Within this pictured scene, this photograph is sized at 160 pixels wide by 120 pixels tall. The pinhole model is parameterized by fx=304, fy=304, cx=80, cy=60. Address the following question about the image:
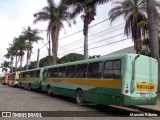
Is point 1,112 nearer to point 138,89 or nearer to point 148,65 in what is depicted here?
point 138,89

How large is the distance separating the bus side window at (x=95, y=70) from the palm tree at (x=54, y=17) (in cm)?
2396

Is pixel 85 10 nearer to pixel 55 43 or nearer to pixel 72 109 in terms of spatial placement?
pixel 55 43

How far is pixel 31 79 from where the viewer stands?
33.7m

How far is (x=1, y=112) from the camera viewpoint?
13.3m

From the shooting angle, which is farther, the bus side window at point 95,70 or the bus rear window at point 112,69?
the bus side window at point 95,70

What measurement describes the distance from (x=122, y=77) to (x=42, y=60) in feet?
254

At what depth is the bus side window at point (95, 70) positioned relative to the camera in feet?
52.2

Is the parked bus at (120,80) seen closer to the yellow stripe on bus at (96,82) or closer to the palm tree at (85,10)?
the yellow stripe on bus at (96,82)

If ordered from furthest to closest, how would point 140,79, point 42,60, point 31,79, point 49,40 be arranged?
1. point 42,60
2. point 49,40
3. point 31,79
4. point 140,79

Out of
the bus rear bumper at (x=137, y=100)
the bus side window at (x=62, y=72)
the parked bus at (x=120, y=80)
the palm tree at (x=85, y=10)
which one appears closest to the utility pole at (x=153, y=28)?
the parked bus at (x=120, y=80)

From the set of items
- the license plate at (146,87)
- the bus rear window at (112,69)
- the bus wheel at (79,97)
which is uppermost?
the bus rear window at (112,69)

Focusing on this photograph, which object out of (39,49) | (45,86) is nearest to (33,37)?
(39,49)

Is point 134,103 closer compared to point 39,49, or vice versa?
point 134,103

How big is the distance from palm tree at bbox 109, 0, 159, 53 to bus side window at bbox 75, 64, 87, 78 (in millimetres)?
10244
